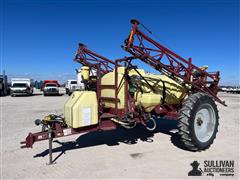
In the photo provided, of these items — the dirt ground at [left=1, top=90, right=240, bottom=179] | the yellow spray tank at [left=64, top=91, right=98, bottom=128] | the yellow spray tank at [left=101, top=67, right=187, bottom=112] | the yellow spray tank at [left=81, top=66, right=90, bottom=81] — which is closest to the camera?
the dirt ground at [left=1, top=90, right=240, bottom=179]

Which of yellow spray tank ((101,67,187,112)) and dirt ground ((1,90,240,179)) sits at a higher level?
yellow spray tank ((101,67,187,112))

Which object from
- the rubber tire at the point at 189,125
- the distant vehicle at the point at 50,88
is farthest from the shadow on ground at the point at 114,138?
the distant vehicle at the point at 50,88

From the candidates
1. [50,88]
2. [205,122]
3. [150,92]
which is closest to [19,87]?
[50,88]

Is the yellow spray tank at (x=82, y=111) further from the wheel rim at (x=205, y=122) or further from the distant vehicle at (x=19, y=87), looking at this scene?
the distant vehicle at (x=19, y=87)

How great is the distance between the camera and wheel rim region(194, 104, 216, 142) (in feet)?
→ 19.5

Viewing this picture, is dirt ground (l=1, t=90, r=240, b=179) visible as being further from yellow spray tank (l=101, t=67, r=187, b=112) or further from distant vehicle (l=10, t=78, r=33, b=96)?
distant vehicle (l=10, t=78, r=33, b=96)

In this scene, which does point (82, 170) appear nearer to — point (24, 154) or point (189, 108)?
point (24, 154)

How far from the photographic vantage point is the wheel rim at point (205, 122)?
5941 millimetres

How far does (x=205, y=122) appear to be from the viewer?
245 inches

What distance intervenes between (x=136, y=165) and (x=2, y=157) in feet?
10.0

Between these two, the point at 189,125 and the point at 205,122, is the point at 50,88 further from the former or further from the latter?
the point at 189,125

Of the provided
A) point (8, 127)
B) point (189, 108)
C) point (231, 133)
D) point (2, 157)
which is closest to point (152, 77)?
point (189, 108)

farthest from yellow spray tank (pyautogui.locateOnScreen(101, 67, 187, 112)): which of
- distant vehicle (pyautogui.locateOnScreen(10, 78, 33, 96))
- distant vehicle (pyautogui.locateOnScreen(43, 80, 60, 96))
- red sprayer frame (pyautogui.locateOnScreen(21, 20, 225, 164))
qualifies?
distant vehicle (pyautogui.locateOnScreen(43, 80, 60, 96))

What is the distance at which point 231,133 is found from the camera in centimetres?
764
